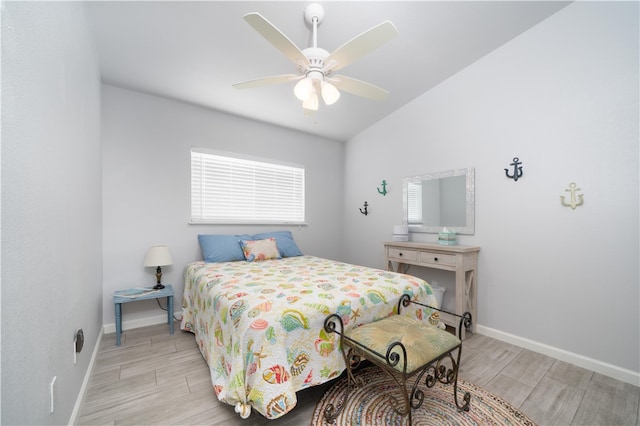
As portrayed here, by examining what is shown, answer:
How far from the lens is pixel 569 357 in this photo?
208cm

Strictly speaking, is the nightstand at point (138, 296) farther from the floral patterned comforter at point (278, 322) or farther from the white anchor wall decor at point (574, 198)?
the white anchor wall decor at point (574, 198)

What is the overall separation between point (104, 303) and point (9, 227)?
2.48m

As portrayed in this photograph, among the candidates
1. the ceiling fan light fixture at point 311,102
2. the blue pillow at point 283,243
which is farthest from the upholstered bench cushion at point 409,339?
the blue pillow at point 283,243

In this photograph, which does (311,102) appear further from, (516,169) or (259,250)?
(516,169)

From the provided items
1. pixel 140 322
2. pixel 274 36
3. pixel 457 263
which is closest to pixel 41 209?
pixel 274 36

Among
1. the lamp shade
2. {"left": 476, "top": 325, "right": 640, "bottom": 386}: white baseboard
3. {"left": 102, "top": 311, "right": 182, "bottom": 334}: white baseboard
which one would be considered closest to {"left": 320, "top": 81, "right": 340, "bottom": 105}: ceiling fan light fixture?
the lamp shade

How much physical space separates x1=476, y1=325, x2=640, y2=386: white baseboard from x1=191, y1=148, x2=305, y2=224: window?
272 cm

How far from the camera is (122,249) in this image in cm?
272

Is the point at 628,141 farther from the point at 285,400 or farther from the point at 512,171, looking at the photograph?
the point at 285,400

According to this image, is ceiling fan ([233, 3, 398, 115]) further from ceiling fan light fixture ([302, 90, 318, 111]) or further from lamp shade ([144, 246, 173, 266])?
lamp shade ([144, 246, 173, 266])

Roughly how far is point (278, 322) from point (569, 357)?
7.91 feet

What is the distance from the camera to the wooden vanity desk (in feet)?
8.16

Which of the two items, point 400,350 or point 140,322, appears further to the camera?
point 140,322

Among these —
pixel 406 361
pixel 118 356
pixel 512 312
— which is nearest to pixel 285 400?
pixel 406 361
